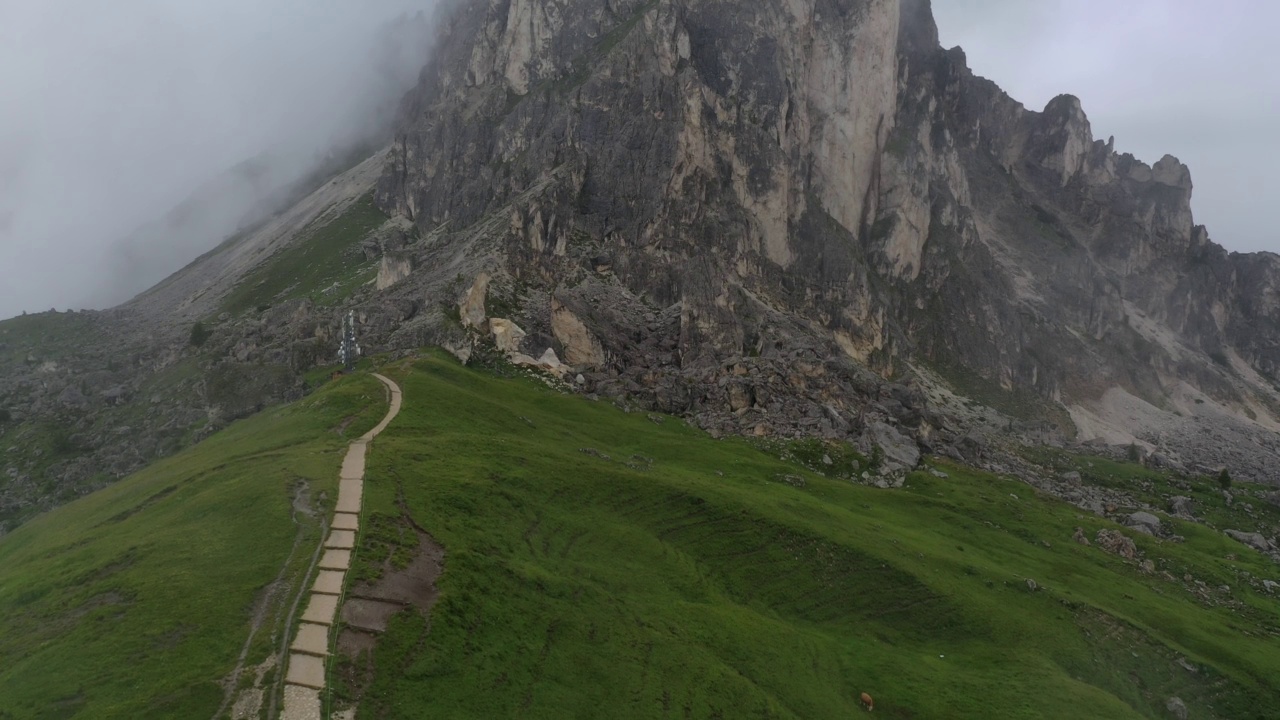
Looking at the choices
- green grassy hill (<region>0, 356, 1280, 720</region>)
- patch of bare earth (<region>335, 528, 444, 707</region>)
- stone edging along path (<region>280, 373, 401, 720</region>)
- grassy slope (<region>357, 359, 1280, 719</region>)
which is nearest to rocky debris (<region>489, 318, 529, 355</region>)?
green grassy hill (<region>0, 356, 1280, 720</region>)

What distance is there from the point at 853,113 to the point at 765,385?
118314 mm

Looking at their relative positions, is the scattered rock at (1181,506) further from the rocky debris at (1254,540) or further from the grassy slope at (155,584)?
the grassy slope at (155,584)

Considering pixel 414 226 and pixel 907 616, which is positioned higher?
pixel 414 226

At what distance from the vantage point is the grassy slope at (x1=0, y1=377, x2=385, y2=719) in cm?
2795

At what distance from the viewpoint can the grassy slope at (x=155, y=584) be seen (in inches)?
1101

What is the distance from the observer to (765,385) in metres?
114

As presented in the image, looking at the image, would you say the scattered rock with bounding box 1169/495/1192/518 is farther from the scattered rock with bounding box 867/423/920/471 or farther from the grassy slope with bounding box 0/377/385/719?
the grassy slope with bounding box 0/377/385/719

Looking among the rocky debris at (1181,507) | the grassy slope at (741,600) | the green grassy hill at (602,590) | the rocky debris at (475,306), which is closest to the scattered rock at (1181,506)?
the rocky debris at (1181,507)

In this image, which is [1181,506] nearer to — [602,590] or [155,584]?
[602,590]

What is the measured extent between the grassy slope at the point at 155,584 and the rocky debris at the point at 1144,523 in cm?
9912

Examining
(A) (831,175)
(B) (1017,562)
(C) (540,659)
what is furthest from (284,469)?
(A) (831,175)

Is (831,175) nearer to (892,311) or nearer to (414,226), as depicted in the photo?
(892,311)

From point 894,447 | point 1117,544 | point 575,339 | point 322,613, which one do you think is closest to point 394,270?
point 575,339

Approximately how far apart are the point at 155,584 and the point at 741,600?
38.9m
